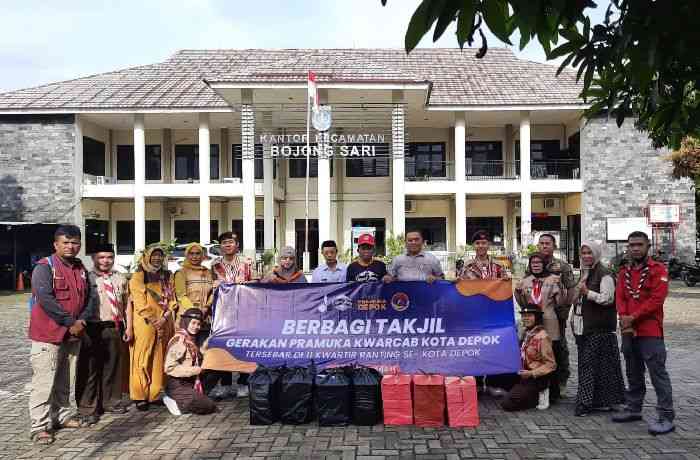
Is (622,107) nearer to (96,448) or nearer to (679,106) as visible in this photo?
(679,106)

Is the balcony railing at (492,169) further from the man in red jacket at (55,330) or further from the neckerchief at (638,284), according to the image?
the man in red jacket at (55,330)

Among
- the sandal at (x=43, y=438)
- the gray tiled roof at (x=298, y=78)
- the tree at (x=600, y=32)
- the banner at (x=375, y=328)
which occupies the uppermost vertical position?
the gray tiled roof at (x=298, y=78)

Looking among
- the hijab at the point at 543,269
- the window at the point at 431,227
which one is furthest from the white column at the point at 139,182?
the hijab at the point at 543,269

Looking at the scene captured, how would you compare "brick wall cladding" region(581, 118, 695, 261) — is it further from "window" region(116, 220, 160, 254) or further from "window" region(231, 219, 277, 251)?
"window" region(116, 220, 160, 254)

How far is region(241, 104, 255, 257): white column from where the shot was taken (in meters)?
20.0

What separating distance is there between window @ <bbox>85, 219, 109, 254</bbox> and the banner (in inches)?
807

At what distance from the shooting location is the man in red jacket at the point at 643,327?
4934mm

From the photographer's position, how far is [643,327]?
5.01 meters

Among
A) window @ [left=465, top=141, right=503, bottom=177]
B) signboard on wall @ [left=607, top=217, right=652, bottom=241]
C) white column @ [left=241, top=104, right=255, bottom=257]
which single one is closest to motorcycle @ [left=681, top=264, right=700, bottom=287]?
signboard on wall @ [left=607, top=217, right=652, bottom=241]

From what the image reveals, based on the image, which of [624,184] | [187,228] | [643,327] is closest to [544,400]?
[643,327]

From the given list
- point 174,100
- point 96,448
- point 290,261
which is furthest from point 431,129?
point 96,448

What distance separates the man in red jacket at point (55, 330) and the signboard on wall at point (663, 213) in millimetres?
22612

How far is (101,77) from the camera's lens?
87.4ft

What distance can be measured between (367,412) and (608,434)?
6.89ft
